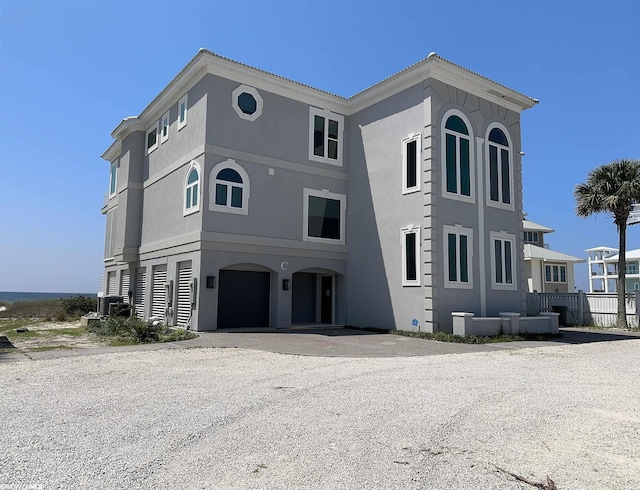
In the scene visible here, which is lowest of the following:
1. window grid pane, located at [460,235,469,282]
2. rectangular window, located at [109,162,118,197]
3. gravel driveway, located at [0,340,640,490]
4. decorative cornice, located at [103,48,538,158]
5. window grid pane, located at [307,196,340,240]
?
gravel driveway, located at [0,340,640,490]

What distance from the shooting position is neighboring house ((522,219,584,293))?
110ft

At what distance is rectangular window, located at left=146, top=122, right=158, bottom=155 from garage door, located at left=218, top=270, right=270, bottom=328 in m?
8.00

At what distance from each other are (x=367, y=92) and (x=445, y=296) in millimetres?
8446

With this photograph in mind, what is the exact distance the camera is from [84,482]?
3908 mm

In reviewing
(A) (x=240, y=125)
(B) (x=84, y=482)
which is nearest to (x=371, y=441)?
(B) (x=84, y=482)

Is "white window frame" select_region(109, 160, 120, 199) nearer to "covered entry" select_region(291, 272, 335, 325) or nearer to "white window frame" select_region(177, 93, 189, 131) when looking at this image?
"white window frame" select_region(177, 93, 189, 131)

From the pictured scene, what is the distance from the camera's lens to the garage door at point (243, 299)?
17953 millimetres

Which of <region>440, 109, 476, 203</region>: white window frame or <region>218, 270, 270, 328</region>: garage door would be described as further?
<region>218, 270, 270, 328</region>: garage door

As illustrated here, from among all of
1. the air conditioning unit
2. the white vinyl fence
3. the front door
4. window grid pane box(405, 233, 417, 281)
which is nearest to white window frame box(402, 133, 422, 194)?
window grid pane box(405, 233, 417, 281)

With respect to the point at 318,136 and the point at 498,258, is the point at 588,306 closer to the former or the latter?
the point at 498,258

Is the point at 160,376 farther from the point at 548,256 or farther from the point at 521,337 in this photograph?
the point at 548,256

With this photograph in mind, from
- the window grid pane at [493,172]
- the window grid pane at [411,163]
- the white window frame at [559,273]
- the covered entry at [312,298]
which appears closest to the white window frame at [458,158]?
the window grid pane at [411,163]

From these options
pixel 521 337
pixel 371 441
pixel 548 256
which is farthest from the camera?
pixel 548 256

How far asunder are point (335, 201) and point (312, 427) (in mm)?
15238
